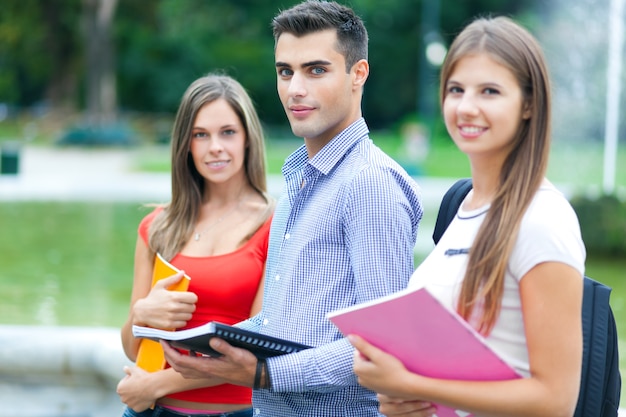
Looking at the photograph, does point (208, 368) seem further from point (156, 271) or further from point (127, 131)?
point (127, 131)

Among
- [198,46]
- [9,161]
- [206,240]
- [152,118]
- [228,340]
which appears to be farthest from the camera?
[198,46]

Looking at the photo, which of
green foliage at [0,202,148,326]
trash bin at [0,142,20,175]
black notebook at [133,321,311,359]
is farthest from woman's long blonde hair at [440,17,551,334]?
trash bin at [0,142,20,175]

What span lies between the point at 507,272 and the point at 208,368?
2.92 ft

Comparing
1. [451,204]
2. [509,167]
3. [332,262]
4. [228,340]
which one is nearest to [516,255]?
[509,167]

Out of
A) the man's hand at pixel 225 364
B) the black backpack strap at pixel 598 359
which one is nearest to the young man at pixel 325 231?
the man's hand at pixel 225 364

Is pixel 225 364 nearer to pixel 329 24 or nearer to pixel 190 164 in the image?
pixel 329 24

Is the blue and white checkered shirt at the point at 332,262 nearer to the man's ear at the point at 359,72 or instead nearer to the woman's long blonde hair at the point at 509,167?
the man's ear at the point at 359,72

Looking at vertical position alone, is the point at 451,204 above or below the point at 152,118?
below

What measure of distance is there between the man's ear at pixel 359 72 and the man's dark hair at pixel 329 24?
0.05 feet

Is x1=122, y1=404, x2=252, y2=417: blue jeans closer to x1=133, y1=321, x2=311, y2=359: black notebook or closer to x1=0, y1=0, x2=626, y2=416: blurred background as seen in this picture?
x1=133, y1=321, x2=311, y2=359: black notebook

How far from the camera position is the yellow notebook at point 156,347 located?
10.1 ft

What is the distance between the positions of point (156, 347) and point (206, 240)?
44 cm

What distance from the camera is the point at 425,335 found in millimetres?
1920

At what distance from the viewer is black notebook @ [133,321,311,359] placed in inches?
87.5
